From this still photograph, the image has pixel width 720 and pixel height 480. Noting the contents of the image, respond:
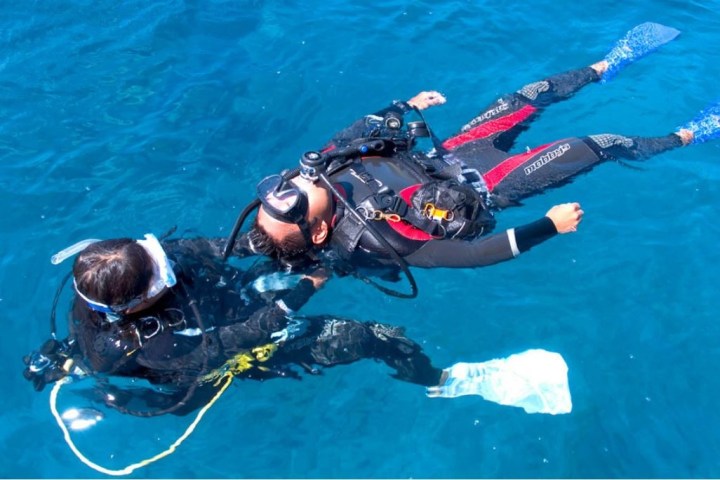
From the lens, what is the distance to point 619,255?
514 centimetres

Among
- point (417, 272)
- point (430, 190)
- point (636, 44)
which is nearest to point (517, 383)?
point (417, 272)

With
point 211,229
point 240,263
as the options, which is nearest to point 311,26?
point 211,229

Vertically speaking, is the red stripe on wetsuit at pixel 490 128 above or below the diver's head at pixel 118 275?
below

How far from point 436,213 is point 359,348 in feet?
3.44

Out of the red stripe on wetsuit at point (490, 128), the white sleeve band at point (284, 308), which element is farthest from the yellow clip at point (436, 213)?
the red stripe on wetsuit at point (490, 128)

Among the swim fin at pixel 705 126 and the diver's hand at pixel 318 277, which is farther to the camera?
the swim fin at pixel 705 126

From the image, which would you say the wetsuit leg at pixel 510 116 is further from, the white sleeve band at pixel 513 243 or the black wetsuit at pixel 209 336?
the black wetsuit at pixel 209 336

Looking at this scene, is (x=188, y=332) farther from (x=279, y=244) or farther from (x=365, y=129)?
(x=365, y=129)

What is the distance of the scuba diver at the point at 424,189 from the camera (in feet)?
12.3

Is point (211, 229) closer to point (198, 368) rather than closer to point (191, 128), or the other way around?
point (191, 128)

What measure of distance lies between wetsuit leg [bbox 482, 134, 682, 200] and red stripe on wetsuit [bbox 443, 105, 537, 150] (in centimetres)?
40

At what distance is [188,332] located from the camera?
11.0 feet

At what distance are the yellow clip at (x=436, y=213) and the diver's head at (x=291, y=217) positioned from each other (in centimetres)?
64

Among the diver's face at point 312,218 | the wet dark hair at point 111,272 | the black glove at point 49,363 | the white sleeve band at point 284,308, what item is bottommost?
the black glove at point 49,363
